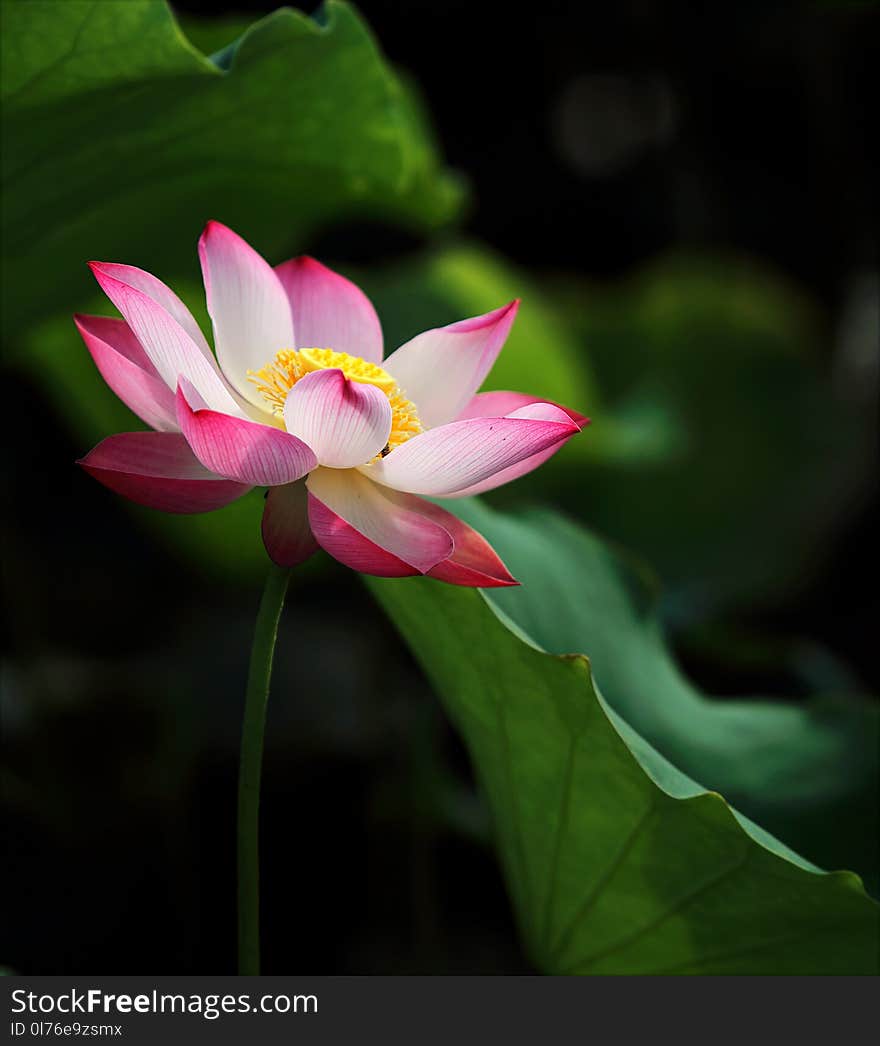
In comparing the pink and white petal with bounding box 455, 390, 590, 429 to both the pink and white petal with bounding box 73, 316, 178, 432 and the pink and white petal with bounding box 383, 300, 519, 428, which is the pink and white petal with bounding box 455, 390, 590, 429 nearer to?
the pink and white petal with bounding box 383, 300, 519, 428

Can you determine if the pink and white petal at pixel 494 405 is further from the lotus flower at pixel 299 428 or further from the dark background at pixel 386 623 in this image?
the dark background at pixel 386 623

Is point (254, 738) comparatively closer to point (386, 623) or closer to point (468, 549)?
point (468, 549)

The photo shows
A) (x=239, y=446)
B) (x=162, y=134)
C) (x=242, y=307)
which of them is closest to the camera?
(x=239, y=446)

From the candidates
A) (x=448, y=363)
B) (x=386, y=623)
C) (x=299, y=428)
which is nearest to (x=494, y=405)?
(x=448, y=363)

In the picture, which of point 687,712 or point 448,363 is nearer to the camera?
point 448,363

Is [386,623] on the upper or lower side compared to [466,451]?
lower

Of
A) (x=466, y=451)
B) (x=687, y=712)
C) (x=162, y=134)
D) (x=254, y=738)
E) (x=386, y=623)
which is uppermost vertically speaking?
(x=162, y=134)
